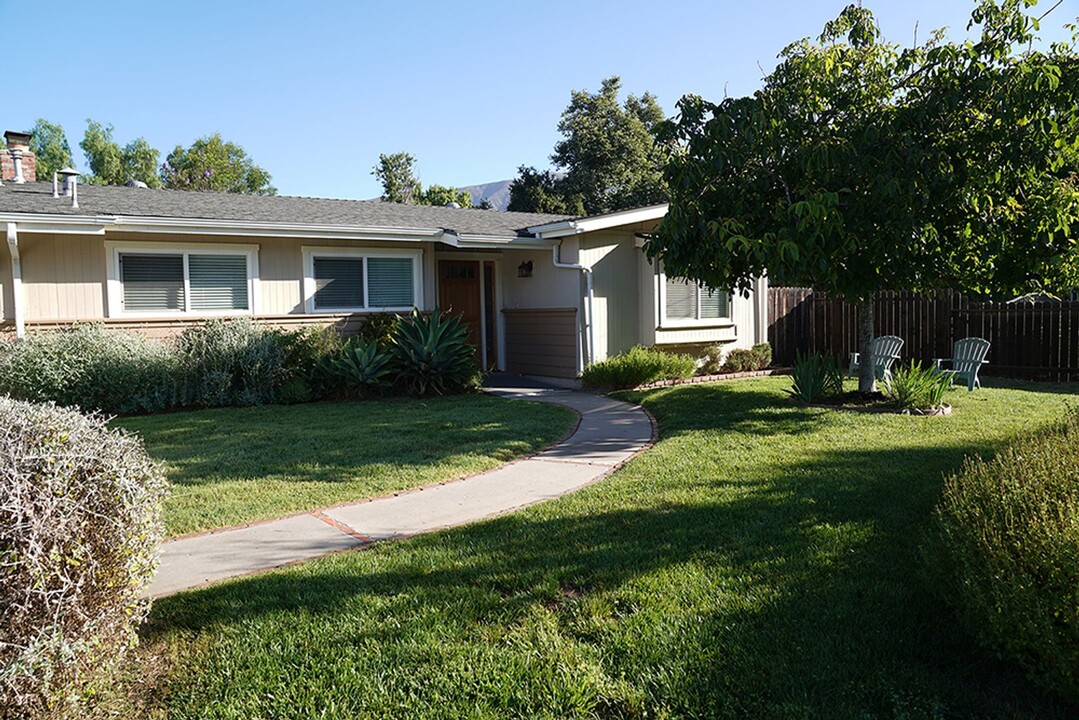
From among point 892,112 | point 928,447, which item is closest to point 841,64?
point 892,112

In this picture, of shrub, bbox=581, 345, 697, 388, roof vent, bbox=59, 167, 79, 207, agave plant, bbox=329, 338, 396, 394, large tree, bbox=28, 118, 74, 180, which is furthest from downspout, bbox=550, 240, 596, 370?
large tree, bbox=28, 118, 74, 180

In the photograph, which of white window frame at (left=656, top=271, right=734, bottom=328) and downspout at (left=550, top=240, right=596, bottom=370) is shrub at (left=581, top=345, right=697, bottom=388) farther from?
white window frame at (left=656, top=271, right=734, bottom=328)

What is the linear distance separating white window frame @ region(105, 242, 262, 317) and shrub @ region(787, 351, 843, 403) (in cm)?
900

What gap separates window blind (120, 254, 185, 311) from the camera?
11.6 m

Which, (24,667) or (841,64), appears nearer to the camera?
(24,667)

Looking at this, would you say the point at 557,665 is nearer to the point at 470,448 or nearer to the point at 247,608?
the point at 247,608

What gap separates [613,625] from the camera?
10.9 ft

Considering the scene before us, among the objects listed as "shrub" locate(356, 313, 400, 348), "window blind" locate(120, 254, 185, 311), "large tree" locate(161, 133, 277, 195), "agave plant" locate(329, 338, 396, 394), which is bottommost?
"agave plant" locate(329, 338, 396, 394)

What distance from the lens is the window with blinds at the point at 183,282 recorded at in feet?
38.2

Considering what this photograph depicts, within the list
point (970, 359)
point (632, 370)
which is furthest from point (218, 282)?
point (970, 359)

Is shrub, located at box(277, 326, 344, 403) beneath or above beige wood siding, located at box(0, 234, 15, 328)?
beneath

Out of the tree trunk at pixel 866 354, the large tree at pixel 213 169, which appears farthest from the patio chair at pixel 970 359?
the large tree at pixel 213 169

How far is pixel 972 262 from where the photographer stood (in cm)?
892

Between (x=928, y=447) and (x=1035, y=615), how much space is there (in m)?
4.73
